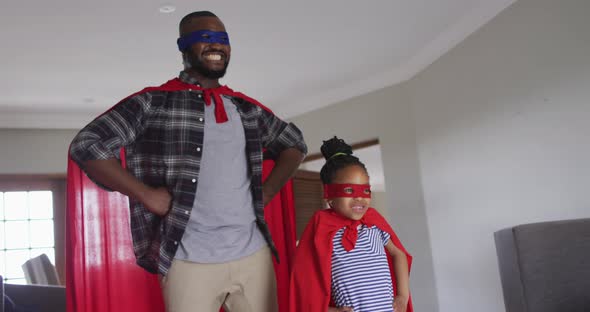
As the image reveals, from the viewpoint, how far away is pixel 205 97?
146 cm

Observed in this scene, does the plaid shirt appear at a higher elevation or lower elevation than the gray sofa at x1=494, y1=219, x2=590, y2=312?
higher

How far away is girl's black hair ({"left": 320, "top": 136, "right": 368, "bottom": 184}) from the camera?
72.0 inches

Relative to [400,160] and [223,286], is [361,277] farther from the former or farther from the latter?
[400,160]

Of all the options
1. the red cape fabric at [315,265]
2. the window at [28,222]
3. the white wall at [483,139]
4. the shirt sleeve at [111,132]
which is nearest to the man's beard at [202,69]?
the shirt sleeve at [111,132]

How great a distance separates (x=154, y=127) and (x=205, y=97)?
0.46 feet

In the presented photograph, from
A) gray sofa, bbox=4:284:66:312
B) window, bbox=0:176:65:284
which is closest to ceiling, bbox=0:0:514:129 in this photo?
window, bbox=0:176:65:284

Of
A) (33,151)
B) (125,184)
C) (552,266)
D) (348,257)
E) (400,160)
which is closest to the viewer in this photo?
(125,184)

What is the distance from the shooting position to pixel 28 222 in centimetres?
546

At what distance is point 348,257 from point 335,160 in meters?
0.31

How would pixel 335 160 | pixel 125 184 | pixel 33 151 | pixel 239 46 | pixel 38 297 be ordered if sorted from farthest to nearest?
pixel 33 151
pixel 239 46
pixel 38 297
pixel 335 160
pixel 125 184

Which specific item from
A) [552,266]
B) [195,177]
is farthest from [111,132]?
[552,266]

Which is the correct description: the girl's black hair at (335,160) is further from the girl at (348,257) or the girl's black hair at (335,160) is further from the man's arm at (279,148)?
the man's arm at (279,148)

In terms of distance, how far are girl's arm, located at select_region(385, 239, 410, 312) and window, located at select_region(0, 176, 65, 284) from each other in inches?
174

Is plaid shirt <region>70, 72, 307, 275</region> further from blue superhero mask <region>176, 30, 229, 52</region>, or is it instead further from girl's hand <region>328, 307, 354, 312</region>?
girl's hand <region>328, 307, 354, 312</region>
